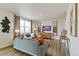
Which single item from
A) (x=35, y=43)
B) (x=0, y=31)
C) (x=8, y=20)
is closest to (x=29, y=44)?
(x=35, y=43)

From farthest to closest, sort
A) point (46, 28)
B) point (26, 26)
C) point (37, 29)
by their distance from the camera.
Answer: point (37, 29) → point (46, 28) → point (26, 26)

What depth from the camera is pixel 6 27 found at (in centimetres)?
501

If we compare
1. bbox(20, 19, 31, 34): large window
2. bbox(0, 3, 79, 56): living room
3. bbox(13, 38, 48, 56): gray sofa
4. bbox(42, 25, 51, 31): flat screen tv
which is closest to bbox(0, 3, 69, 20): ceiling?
bbox(0, 3, 79, 56): living room

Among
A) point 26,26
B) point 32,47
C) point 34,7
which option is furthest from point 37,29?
point 32,47

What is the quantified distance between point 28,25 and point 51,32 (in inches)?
106

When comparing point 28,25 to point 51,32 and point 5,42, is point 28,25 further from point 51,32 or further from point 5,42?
point 5,42

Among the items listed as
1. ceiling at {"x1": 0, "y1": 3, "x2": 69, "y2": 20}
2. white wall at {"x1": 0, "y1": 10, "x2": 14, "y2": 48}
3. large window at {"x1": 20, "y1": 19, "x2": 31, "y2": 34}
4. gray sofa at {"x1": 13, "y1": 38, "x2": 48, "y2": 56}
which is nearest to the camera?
gray sofa at {"x1": 13, "y1": 38, "x2": 48, "y2": 56}

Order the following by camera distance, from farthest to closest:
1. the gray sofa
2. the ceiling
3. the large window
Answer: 1. the large window
2. the ceiling
3. the gray sofa

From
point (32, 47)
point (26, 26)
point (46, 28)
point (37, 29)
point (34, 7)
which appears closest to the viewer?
point (32, 47)

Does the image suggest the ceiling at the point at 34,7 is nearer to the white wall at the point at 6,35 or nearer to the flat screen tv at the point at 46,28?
the white wall at the point at 6,35

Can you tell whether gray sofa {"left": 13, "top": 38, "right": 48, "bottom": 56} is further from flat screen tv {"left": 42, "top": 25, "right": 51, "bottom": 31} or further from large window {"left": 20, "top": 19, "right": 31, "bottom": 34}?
flat screen tv {"left": 42, "top": 25, "right": 51, "bottom": 31}

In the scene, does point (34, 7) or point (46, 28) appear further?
point (46, 28)

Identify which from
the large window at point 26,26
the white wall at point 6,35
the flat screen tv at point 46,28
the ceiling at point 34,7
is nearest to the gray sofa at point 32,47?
the white wall at point 6,35

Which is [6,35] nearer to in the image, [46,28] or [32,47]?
[32,47]
